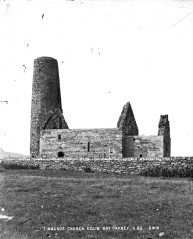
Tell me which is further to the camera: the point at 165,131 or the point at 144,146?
the point at 165,131

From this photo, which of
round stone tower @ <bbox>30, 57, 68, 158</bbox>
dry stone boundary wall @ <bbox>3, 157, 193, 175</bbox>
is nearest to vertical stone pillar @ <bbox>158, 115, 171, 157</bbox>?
dry stone boundary wall @ <bbox>3, 157, 193, 175</bbox>

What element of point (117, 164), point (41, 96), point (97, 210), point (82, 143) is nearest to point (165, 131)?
point (82, 143)

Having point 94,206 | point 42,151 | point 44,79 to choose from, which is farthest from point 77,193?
point 44,79

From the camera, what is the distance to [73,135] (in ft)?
114

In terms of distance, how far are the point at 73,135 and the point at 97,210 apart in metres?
21.3

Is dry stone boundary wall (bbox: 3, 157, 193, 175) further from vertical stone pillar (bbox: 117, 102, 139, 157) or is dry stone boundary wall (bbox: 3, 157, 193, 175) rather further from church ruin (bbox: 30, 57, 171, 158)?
vertical stone pillar (bbox: 117, 102, 139, 157)

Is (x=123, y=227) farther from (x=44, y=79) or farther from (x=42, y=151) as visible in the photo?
(x=44, y=79)

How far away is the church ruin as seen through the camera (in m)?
33.2

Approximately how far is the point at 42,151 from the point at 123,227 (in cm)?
2513

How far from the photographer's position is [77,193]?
16.3 metres

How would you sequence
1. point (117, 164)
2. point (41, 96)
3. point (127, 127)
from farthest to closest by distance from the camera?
1. point (41, 96)
2. point (127, 127)
3. point (117, 164)

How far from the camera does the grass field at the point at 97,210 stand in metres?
11.6

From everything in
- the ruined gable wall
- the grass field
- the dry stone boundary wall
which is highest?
the ruined gable wall

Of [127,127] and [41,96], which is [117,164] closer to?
[127,127]
